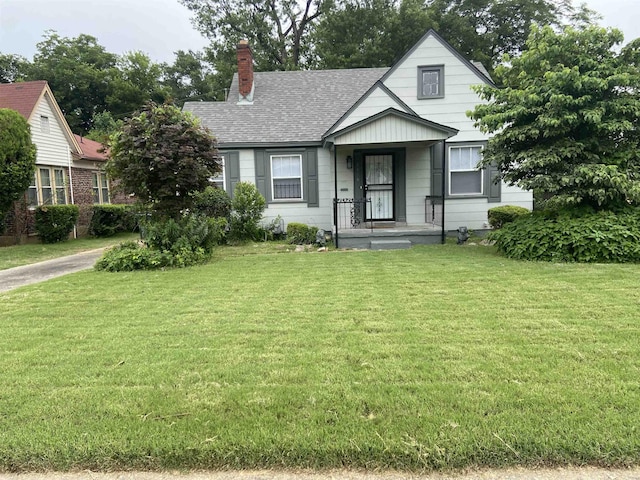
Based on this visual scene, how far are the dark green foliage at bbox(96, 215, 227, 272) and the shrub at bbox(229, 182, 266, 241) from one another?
6.74 ft

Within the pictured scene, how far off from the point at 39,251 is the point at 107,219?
16.9ft

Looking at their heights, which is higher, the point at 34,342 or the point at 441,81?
the point at 441,81

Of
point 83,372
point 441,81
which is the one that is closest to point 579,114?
point 441,81

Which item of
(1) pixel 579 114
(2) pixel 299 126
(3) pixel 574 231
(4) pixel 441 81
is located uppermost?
(4) pixel 441 81

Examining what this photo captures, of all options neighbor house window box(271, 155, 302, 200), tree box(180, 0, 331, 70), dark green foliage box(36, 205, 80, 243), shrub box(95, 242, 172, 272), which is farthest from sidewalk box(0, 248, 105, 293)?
tree box(180, 0, 331, 70)

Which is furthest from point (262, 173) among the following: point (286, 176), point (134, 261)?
point (134, 261)

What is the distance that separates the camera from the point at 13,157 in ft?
39.8

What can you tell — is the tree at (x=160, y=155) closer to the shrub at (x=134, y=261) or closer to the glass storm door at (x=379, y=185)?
the shrub at (x=134, y=261)

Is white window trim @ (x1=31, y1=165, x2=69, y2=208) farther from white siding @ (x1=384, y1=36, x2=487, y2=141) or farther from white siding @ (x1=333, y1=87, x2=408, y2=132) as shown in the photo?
white siding @ (x1=384, y1=36, x2=487, y2=141)

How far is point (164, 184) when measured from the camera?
8.88 meters

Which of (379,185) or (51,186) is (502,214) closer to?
(379,185)

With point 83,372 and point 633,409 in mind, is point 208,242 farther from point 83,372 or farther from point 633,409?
point 633,409

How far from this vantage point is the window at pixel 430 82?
1230 cm

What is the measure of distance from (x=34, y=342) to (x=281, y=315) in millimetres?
2520
